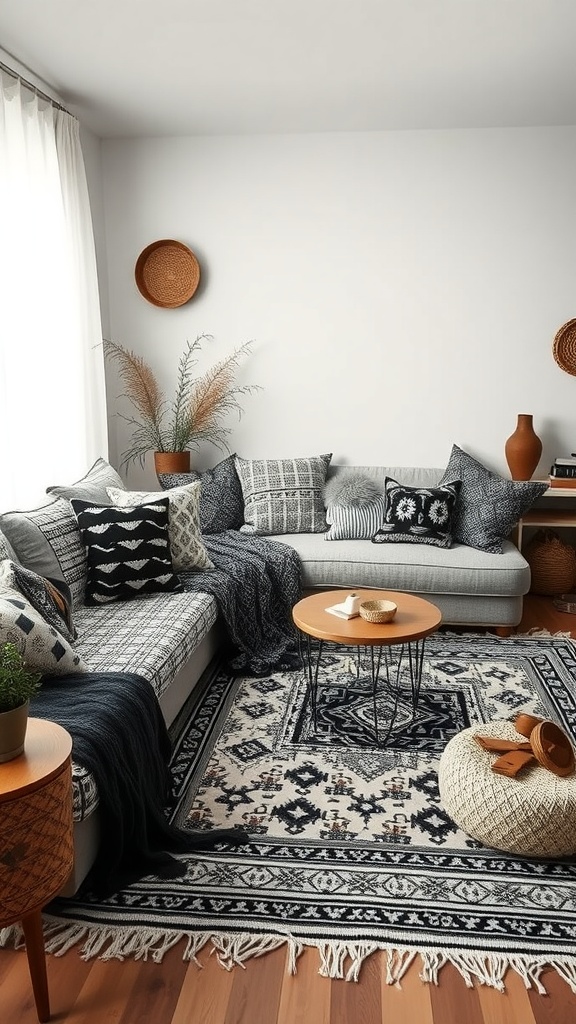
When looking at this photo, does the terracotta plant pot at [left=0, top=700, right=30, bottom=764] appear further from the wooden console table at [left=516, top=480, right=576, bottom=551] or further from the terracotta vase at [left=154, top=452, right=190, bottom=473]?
the wooden console table at [left=516, top=480, right=576, bottom=551]

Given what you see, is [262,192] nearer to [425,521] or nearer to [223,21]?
[223,21]

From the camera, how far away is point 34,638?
2199 millimetres

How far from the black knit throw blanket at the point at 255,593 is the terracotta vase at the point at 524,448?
4.99 feet

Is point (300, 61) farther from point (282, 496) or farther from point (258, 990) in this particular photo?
point (258, 990)

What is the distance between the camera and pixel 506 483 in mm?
4180

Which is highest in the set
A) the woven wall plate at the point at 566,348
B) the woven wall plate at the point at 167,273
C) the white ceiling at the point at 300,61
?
the white ceiling at the point at 300,61

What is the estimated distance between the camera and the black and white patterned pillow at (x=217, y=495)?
437 centimetres

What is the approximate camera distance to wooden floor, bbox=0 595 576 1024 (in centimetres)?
163

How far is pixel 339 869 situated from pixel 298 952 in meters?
0.32

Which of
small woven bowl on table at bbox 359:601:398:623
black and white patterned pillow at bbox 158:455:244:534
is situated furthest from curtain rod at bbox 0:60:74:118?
small woven bowl on table at bbox 359:601:398:623

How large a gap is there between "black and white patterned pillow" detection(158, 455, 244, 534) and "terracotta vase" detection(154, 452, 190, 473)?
21 centimetres

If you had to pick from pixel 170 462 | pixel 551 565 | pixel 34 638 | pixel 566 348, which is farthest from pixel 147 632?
pixel 566 348

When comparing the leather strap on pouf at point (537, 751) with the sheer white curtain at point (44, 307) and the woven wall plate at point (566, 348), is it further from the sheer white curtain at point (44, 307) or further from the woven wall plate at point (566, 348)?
the woven wall plate at point (566, 348)

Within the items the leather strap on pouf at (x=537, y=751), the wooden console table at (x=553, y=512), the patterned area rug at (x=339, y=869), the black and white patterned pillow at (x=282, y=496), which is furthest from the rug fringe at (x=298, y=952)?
the wooden console table at (x=553, y=512)
